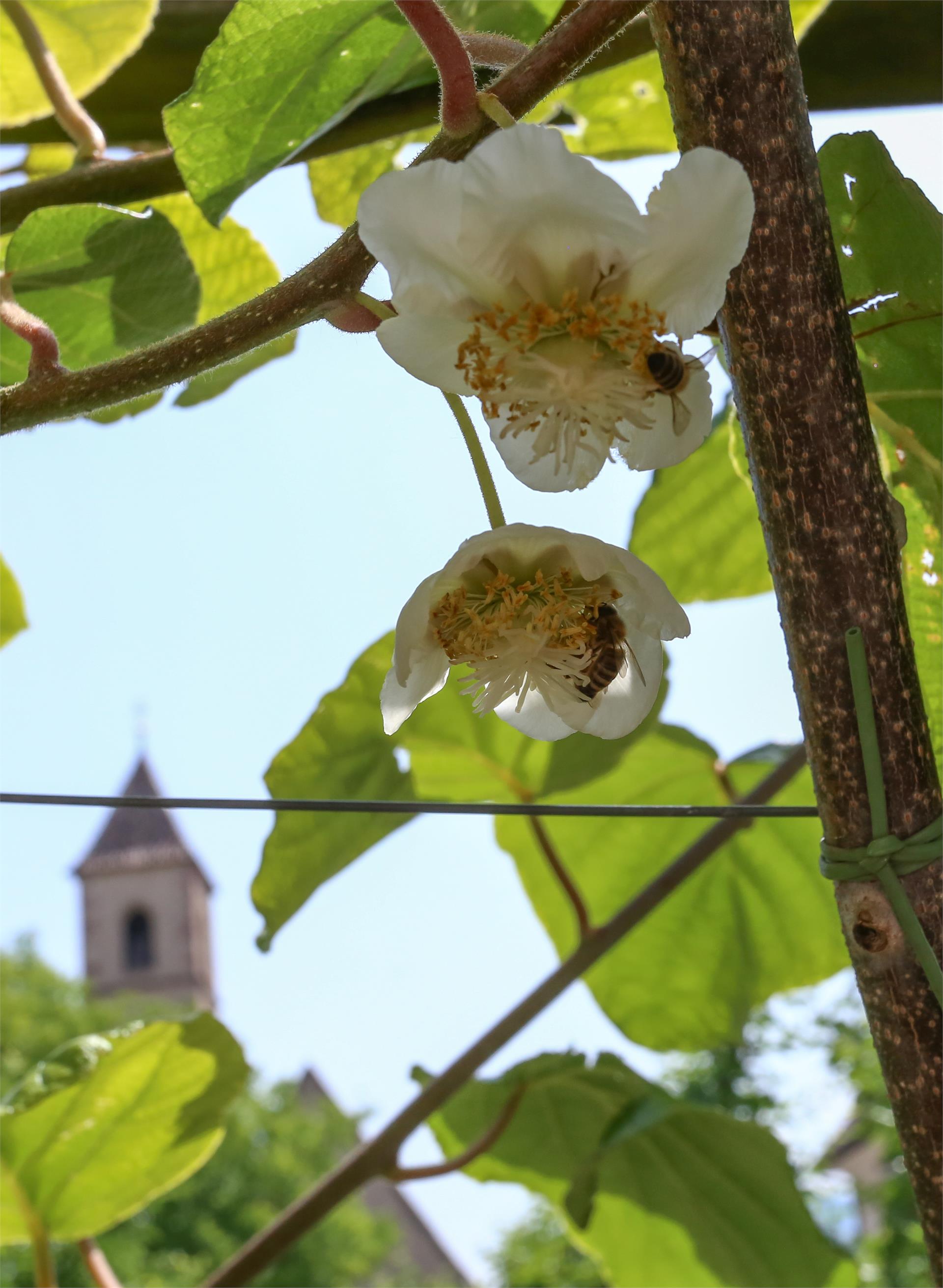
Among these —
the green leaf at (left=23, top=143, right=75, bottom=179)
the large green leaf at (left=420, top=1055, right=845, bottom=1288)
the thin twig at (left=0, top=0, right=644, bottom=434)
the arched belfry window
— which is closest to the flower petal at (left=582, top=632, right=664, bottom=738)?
the thin twig at (left=0, top=0, right=644, bottom=434)

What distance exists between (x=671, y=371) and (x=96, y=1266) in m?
0.53

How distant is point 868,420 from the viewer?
31 centimetres

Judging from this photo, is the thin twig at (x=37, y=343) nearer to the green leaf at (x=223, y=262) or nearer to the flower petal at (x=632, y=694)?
the flower petal at (x=632, y=694)

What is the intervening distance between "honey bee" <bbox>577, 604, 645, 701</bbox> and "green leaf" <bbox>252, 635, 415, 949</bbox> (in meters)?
0.23

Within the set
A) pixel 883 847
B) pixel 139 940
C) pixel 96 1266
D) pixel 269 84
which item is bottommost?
pixel 96 1266

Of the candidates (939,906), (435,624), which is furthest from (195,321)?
(939,906)

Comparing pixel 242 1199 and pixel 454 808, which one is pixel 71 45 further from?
pixel 242 1199

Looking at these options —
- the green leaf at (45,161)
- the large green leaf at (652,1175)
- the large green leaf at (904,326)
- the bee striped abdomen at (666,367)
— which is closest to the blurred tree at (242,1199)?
the large green leaf at (652,1175)

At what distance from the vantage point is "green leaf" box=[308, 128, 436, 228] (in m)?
0.66

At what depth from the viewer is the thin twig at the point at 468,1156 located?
0.57 m

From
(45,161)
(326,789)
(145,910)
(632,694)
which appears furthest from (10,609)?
(145,910)

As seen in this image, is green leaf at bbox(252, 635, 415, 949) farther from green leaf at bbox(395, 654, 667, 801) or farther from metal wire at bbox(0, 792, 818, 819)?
metal wire at bbox(0, 792, 818, 819)

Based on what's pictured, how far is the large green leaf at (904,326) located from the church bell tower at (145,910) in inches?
808

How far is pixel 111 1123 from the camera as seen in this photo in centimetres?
62
